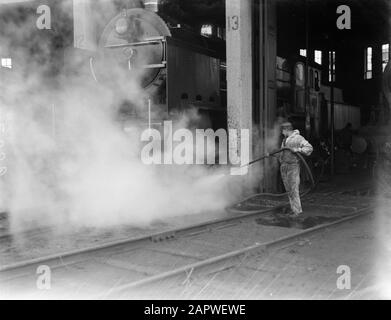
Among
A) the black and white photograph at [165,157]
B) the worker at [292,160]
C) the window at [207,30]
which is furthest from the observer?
the window at [207,30]

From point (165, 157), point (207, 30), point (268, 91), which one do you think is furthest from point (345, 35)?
point (165, 157)

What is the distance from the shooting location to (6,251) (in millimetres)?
5070

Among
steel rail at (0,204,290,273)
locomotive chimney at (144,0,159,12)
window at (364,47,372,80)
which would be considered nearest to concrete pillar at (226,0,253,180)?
locomotive chimney at (144,0,159,12)

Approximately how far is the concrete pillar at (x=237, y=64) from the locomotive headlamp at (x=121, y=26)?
5.54ft

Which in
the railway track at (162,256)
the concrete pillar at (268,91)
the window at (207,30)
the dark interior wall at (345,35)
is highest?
the dark interior wall at (345,35)

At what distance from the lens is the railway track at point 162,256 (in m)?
4.00

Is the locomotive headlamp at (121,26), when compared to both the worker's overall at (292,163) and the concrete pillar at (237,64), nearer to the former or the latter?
the concrete pillar at (237,64)

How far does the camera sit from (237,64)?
25.8ft

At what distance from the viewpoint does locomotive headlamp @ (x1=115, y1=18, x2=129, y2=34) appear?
7.46 meters

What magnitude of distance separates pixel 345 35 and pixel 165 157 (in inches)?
483

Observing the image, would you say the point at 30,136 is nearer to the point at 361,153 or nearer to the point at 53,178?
the point at 53,178

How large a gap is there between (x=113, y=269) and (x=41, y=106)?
180 inches

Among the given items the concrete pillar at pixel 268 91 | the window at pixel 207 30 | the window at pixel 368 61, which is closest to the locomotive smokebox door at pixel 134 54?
the concrete pillar at pixel 268 91

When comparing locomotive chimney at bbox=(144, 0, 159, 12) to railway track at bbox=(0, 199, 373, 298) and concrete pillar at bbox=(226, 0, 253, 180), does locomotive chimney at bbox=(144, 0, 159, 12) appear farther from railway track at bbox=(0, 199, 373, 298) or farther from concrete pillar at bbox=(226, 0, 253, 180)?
railway track at bbox=(0, 199, 373, 298)
